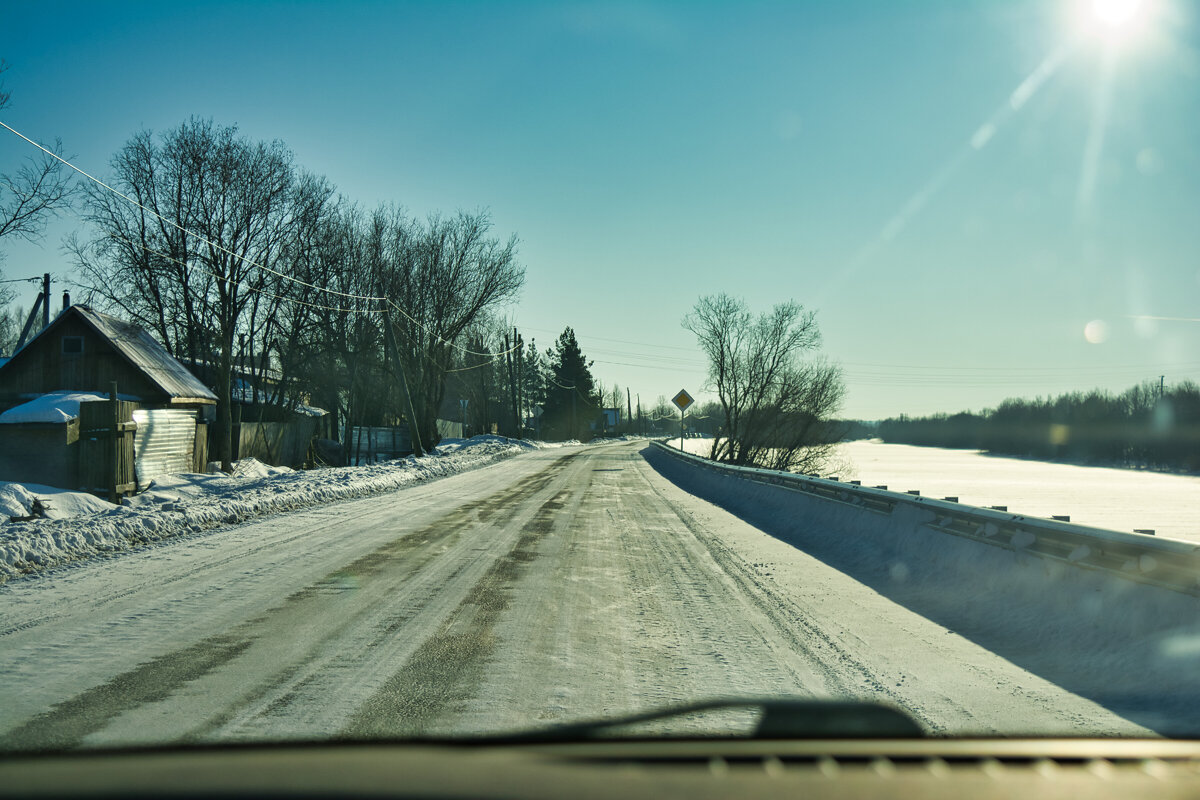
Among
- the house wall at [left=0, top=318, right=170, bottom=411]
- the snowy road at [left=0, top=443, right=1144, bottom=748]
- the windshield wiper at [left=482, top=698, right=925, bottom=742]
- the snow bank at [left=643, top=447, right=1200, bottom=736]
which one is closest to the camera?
the windshield wiper at [left=482, top=698, right=925, bottom=742]

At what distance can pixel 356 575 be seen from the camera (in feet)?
26.1

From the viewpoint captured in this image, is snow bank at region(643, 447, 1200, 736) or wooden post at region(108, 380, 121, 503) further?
wooden post at region(108, 380, 121, 503)

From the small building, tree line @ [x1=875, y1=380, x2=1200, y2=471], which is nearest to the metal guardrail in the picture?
the small building

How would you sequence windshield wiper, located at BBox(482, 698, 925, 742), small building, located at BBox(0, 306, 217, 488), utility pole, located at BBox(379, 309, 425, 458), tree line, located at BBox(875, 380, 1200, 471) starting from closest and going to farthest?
windshield wiper, located at BBox(482, 698, 925, 742) → small building, located at BBox(0, 306, 217, 488) → utility pole, located at BBox(379, 309, 425, 458) → tree line, located at BBox(875, 380, 1200, 471)

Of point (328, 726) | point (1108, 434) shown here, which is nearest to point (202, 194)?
point (328, 726)

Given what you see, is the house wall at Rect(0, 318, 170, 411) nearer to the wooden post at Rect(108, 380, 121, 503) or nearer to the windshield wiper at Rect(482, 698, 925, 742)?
the wooden post at Rect(108, 380, 121, 503)

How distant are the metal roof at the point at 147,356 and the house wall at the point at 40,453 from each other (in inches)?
196

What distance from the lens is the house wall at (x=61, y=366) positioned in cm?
2386

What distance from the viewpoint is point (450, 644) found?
5.38 m

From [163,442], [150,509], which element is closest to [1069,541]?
[150,509]

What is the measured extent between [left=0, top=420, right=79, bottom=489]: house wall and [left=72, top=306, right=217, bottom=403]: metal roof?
16.3 ft

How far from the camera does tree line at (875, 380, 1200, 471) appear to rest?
64.1m

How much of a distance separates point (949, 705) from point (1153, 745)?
2694 millimetres

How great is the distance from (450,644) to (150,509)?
380 inches
